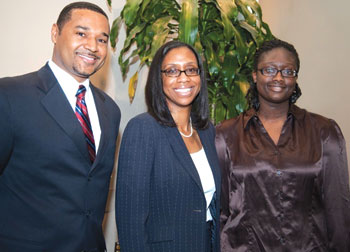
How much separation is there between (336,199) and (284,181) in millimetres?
266

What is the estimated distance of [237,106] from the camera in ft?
7.30

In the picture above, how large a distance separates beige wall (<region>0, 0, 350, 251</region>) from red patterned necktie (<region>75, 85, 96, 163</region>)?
3.91 ft

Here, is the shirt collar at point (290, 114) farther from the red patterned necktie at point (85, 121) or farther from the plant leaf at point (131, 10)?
the plant leaf at point (131, 10)

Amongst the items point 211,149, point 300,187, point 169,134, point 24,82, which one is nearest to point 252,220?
point 300,187

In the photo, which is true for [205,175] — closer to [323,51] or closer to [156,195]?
[156,195]

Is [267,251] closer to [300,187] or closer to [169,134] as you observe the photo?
[300,187]

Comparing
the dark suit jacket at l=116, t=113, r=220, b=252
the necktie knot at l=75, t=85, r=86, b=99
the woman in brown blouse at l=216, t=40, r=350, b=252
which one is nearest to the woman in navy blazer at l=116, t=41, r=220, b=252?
the dark suit jacket at l=116, t=113, r=220, b=252

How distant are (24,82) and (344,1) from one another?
2158 millimetres

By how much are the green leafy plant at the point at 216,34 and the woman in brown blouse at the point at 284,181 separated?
450 millimetres

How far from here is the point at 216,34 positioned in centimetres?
223

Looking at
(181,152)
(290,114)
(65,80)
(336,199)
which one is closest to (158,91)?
(181,152)

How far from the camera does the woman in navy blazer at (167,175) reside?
4.61 ft

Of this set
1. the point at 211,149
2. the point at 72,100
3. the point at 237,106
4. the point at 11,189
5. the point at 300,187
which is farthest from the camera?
the point at 237,106


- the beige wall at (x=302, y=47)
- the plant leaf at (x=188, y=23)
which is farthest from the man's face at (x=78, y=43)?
the beige wall at (x=302, y=47)
